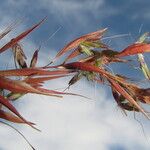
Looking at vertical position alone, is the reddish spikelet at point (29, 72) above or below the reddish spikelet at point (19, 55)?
below

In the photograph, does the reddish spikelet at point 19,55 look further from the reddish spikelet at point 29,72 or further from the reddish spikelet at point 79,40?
the reddish spikelet at point 29,72

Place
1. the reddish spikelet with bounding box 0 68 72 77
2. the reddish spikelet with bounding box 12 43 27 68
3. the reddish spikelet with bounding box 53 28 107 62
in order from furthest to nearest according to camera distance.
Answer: the reddish spikelet with bounding box 12 43 27 68, the reddish spikelet with bounding box 53 28 107 62, the reddish spikelet with bounding box 0 68 72 77

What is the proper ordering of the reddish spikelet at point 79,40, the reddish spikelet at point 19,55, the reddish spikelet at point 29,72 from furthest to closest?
1. the reddish spikelet at point 19,55
2. the reddish spikelet at point 79,40
3. the reddish spikelet at point 29,72

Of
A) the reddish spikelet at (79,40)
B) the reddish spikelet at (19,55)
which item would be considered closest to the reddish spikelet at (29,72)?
the reddish spikelet at (79,40)

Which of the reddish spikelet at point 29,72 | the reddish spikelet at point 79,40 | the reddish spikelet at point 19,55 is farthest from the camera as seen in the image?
the reddish spikelet at point 19,55

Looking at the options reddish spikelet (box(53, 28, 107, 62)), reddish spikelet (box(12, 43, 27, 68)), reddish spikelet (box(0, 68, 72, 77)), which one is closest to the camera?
reddish spikelet (box(0, 68, 72, 77))

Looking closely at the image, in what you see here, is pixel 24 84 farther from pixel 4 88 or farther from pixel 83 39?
pixel 83 39

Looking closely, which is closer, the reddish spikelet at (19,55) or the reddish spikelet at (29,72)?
the reddish spikelet at (29,72)

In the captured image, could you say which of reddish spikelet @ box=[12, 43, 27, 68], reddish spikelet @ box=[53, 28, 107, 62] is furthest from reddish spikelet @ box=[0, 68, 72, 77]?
reddish spikelet @ box=[12, 43, 27, 68]

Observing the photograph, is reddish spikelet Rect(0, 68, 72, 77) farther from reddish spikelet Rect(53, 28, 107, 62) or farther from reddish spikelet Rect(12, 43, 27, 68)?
reddish spikelet Rect(12, 43, 27, 68)

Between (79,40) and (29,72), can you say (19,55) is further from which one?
(29,72)

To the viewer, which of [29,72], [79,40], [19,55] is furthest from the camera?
[19,55]

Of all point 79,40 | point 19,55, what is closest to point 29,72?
point 79,40
